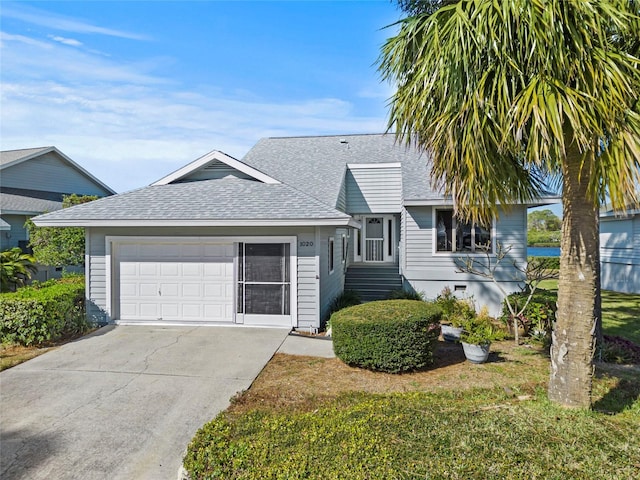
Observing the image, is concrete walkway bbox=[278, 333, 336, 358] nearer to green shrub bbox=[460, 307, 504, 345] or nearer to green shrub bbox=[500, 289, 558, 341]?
green shrub bbox=[460, 307, 504, 345]

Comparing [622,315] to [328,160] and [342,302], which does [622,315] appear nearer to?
[342,302]

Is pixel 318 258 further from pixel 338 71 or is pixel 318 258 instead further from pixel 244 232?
pixel 338 71

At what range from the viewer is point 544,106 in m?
3.70

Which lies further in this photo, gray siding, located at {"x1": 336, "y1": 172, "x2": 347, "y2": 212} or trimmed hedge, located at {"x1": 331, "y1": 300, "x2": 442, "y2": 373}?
gray siding, located at {"x1": 336, "y1": 172, "x2": 347, "y2": 212}

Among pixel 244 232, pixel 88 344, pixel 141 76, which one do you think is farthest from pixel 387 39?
pixel 88 344

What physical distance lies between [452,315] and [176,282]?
289 inches

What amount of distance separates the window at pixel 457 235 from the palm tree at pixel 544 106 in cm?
Answer: 713

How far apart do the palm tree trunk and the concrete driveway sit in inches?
179

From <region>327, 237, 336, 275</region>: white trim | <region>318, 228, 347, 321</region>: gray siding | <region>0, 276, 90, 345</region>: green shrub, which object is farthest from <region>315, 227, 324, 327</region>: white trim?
<region>0, 276, 90, 345</region>: green shrub

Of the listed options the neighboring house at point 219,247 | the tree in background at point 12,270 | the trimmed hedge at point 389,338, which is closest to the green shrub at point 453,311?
the neighboring house at point 219,247

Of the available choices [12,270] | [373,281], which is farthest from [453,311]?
[12,270]

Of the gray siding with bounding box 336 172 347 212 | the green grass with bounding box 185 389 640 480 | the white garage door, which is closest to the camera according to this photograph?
the green grass with bounding box 185 389 640 480

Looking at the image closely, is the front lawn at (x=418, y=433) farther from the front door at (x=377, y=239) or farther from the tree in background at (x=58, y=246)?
the tree in background at (x=58, y=246)

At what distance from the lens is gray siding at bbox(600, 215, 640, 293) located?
657 inches
